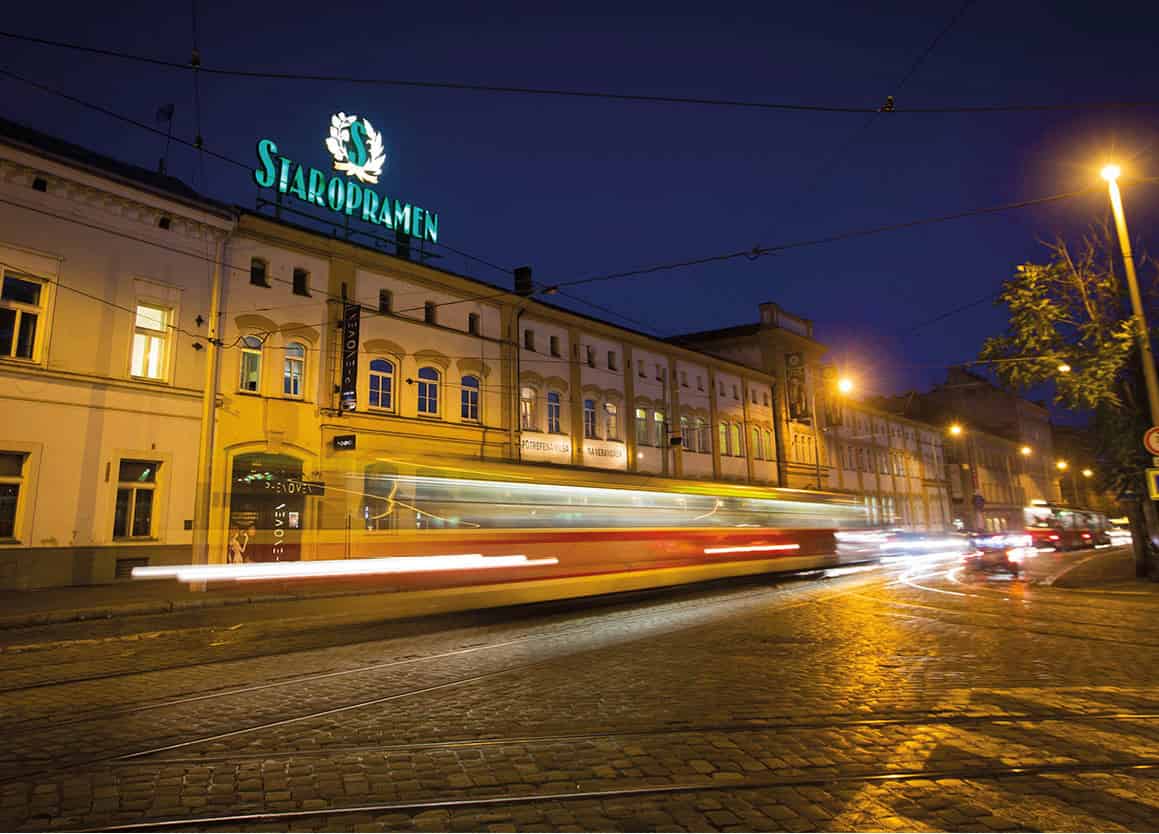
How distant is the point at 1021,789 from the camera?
4566 millimetres

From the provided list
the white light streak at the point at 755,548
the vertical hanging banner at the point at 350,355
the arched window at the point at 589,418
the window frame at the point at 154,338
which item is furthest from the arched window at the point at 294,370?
the white light streak at the point at 755,548

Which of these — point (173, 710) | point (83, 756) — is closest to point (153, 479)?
point (173, 710)

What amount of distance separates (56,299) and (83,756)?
16837 mm

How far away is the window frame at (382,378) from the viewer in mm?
24203

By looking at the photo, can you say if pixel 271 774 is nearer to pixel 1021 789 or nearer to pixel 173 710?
pixel 173 710

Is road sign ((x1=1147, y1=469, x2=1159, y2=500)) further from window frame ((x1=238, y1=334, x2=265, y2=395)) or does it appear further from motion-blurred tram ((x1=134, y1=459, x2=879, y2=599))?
window frame ((x1=238, y1=334, x2=265, y2=395))

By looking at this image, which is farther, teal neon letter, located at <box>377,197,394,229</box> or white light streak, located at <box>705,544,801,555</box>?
teal neon letter, located at <box>377,197,394,229</box>

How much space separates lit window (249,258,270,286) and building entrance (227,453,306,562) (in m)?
5.34

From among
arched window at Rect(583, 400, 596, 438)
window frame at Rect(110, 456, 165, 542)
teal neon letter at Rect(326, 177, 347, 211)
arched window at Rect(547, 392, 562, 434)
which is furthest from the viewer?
arched window at Rect(583, 400, 596, 438)

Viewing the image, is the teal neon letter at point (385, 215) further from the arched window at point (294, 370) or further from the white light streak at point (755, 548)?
the white light streak at point (755, 548)

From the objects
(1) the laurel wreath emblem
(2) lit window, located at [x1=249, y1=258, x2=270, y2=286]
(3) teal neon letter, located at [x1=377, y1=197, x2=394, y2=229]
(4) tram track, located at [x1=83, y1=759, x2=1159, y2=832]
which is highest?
(1) the laurel wreath emblem

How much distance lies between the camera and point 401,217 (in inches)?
1030

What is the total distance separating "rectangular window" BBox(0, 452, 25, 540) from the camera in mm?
17141

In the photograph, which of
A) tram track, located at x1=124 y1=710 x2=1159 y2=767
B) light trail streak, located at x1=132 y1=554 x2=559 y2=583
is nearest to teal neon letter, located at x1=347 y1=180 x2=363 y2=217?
light trail streak, located at x1=132 y1=554 x2=559 y2=583
